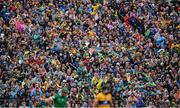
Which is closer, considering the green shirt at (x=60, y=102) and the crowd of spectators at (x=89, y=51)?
the green shirt at (x=60, y=102)

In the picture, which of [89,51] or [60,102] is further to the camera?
[89,51]

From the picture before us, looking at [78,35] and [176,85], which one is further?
[78,35]

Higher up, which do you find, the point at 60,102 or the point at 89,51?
the point at 89,51

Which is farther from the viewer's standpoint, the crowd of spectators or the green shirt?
the crowd of spectators

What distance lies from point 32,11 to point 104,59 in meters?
5.65

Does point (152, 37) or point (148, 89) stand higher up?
point (152, 37)

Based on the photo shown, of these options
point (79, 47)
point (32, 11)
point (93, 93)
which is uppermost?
point (32, 11)

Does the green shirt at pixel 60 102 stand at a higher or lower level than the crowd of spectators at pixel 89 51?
lower

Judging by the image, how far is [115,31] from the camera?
35.0m

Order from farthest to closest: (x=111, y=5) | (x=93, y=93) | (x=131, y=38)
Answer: (x=111, y=5) → (x=131, y=38) → (x=93, y=93)

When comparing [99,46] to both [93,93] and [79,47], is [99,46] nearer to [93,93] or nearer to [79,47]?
[79,47]

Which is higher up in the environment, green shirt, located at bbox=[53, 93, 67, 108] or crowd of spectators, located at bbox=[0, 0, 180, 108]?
crowd of spectators, located at bbox=[0, 0, 180, 108]

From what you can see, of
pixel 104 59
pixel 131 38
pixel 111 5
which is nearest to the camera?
pixel 104 59

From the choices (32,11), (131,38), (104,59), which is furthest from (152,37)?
(32,11)
